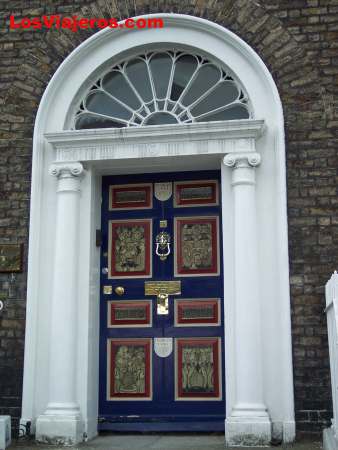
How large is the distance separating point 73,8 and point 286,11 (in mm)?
2282

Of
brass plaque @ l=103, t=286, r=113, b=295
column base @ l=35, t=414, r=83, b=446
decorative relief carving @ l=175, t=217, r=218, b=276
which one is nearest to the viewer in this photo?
column base @ l=35, t=414, r=83, b=446

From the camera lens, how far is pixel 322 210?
20.1 feet

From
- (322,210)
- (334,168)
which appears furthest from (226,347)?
(334,168)

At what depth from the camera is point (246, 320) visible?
5.89m

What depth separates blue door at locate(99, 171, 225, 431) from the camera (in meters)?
6.32

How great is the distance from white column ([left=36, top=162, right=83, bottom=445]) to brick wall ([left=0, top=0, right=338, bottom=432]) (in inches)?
15.6

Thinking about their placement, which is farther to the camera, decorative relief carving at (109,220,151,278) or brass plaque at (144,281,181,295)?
decorative relief carving at (109,220,151,278)

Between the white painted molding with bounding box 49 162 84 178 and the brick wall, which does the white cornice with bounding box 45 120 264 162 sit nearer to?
the white painted molding with bounding box 49 162 84 178

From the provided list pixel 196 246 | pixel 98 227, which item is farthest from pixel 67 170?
pixel 196 246

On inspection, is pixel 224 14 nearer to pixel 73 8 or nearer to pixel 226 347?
pixel 73 8

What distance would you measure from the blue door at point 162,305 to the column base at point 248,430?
563mm

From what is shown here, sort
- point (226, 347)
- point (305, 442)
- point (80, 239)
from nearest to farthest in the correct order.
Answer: point (305, 442)
point (226, 347)
point (80, 239)

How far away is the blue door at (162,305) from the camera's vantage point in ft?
20.7

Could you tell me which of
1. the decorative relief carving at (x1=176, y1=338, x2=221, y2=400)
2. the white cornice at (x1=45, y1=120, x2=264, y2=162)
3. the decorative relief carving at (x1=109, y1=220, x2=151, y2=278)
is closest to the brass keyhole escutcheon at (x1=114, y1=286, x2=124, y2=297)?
the decorative relief carving at (x1=109, y1=220, x2=151, y2=278)
